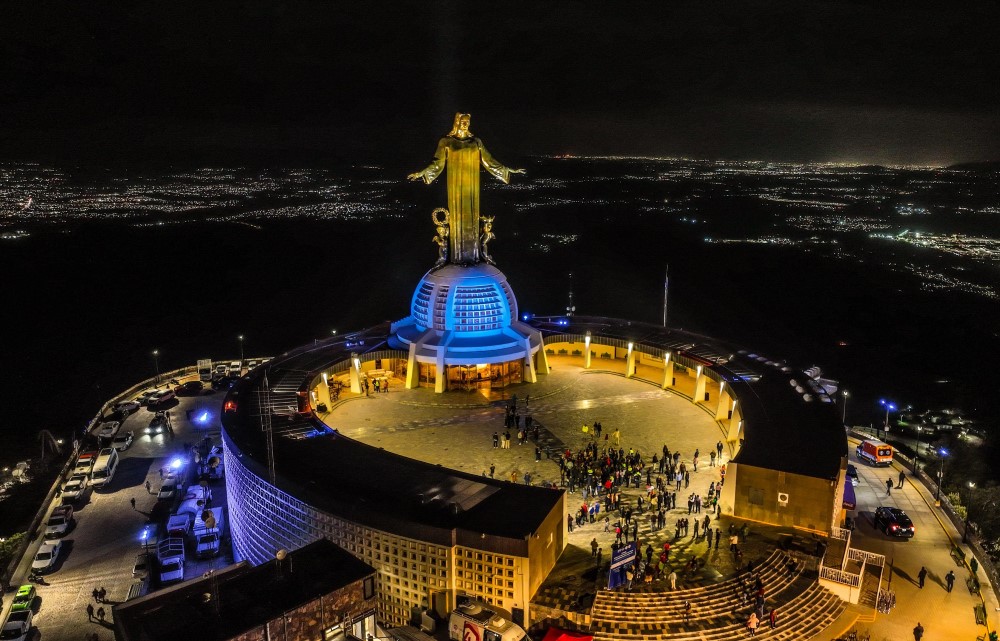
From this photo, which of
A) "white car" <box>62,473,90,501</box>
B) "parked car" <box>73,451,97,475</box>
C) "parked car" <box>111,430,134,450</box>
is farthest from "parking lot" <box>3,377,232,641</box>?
"parked car" <box>73,451,97,475</box>

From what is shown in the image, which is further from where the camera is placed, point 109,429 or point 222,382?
point 222,382

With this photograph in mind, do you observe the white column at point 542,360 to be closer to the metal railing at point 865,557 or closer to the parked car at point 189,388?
the metal railing at point 865,557

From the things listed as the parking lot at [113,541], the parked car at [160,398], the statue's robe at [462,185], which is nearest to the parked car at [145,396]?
the parked car at [160,398]

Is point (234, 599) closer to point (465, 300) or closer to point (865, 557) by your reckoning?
point (865, 557)

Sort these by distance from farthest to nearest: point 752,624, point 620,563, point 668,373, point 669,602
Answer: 1. point 668,373
2. point 620,563
3. point 669,602
4. point 752,624

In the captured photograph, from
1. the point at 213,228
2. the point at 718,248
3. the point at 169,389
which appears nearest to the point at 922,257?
the point at 718,248

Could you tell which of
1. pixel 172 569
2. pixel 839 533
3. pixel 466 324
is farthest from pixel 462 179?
pixel 839 533

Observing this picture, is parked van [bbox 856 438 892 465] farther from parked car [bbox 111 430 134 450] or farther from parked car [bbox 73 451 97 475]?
parked car [bbox 111 430 134 450]
